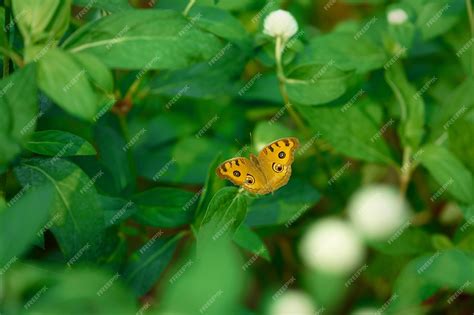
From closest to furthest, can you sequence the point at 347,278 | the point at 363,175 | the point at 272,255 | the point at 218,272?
the point at 218,272 → the point at 347,278 → the point at 272,255 → the point at 363,175

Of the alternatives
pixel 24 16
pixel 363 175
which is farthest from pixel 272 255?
pixel 24 16

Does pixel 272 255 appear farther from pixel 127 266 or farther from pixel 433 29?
pixel 433 29

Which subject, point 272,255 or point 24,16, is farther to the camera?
point 272,255

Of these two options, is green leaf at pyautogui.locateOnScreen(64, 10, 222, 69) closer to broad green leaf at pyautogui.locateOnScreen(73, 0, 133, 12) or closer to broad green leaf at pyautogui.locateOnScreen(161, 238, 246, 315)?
broad green leaf at pyautogui.locateOnScreen(73, 0, 133, 12)

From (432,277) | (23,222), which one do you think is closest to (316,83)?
(432,277)

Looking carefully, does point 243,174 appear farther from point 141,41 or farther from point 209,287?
point 209,287

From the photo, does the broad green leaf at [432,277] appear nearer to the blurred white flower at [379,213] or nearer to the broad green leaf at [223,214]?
the blurred white flower at [379,213]
